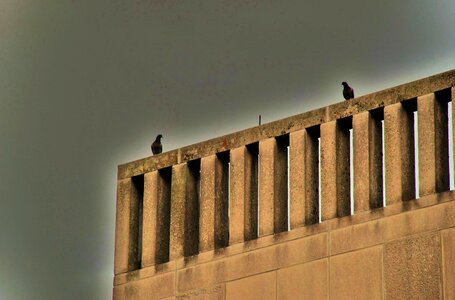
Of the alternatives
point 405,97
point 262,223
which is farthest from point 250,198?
point 405,97

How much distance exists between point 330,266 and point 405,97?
273 centimetres

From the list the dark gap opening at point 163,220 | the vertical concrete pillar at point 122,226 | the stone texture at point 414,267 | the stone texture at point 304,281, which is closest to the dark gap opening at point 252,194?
the stone texture at point 304,281

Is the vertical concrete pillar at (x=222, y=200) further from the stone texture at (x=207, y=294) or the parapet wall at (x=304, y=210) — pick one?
the stone texture at (x=207, y=294)

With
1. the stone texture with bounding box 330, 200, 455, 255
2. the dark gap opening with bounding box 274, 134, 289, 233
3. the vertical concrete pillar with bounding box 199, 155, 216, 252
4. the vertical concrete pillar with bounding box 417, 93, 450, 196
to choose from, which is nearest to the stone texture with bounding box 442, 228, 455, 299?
the stone texture with bounding box 330, 200, 455, 255

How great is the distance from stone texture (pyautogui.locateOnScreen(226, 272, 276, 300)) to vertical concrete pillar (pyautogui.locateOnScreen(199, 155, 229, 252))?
2.72 ft

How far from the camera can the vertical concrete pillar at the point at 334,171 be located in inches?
1292

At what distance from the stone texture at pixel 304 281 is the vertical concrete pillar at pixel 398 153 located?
1.51 m

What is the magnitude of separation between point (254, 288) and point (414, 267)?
9.74 ft

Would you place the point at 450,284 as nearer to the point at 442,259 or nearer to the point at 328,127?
the point at 442,259

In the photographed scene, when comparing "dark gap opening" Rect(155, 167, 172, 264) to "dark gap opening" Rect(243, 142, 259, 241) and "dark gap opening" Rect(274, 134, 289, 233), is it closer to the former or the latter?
"dark gap opening" Rect(243, 142, 259, 241)

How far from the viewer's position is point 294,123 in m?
33.7

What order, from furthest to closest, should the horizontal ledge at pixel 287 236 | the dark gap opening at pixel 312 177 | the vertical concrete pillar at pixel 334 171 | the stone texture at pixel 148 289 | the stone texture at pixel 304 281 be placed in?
the stone texture at pixel 148 289, the dark gap opening at pixel 312 177, the vertical concrete pillar at pixel 334 171, the stone texture at pixel 304 281, the horizontal ledge at pixel 287 236

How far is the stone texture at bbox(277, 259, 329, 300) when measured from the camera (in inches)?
1282

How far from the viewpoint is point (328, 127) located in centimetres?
3328
